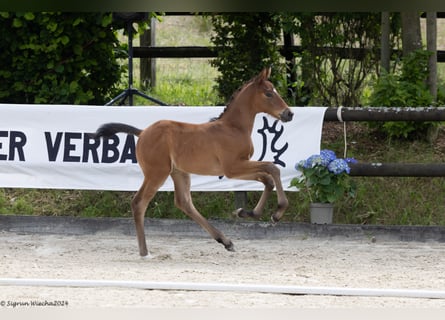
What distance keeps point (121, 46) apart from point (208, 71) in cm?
482

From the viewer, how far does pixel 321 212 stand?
767 cm

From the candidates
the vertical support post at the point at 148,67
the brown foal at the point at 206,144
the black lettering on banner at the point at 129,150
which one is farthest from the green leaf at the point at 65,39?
the vertical support post at the point at 148,67

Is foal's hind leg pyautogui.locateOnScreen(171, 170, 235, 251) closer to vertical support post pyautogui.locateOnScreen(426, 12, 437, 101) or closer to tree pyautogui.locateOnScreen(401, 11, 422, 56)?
vertical support post pyautogui.locateOnScreen(426, 12, 437, 101)

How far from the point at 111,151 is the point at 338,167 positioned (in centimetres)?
208

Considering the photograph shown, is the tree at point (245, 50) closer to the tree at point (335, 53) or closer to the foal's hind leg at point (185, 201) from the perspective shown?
the tree at point (335, 53)

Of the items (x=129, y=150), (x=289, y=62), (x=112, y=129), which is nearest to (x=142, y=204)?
(x=112, y=129)

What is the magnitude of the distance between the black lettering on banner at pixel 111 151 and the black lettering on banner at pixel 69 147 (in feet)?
0.80

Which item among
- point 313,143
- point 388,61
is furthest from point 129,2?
point 388,61

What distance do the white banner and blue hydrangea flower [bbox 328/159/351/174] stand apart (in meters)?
0.23

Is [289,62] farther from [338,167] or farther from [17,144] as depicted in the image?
[17,144]

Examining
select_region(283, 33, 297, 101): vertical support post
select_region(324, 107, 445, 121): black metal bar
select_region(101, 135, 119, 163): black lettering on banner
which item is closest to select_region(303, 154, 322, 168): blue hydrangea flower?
select_region(324, 107, 445, 121): black metal bar

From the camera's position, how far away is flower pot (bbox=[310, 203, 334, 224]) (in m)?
7.65

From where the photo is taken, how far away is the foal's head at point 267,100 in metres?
6.35

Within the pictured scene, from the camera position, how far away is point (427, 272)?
6000mm
